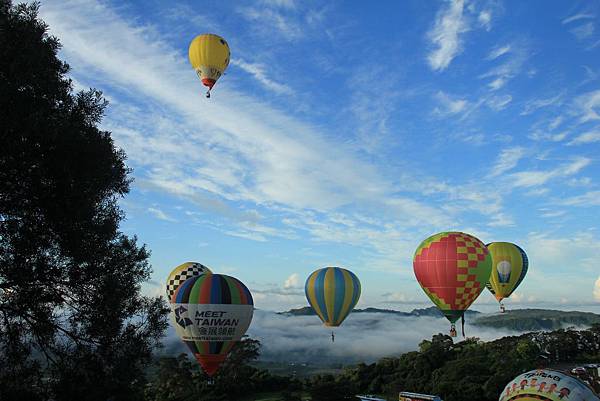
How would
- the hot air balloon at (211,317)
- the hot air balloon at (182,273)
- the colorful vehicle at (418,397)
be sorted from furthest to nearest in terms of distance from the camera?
the hot air balloon at (182,273)
the colorful vehicle at (418,397)
the hot air balloon at (211,317)

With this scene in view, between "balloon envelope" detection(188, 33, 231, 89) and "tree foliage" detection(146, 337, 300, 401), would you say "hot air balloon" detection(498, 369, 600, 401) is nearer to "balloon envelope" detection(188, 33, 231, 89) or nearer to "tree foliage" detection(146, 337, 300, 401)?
"balloon envelope" detection(188, 33, 231, 89)

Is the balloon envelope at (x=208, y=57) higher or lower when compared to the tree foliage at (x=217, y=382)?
higher

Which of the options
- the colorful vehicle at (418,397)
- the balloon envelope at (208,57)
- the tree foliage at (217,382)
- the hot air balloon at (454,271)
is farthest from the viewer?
the tree foliage at (217,382)

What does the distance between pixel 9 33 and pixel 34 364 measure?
8.51m

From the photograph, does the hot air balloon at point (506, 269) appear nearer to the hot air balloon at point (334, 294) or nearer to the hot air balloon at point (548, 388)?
the hot air balloon at point (334, 294)

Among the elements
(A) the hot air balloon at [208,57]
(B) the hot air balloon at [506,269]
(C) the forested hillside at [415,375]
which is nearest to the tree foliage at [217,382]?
(C) the forested hillside at [415,375]

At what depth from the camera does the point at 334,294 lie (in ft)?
166

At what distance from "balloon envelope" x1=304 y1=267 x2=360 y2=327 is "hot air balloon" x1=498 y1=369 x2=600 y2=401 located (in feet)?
109

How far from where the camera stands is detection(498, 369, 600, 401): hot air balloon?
53.2 ft

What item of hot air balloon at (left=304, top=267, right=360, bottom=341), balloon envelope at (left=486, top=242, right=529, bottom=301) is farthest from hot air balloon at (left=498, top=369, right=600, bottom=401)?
balloon envelope at (left=486, top=242, right=529, bottom=301)

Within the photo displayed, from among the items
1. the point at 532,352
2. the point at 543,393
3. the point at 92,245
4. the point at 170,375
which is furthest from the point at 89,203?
the point at 532,352

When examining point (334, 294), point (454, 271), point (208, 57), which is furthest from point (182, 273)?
point (454, 271)

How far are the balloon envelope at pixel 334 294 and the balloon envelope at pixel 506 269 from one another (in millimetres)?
13876

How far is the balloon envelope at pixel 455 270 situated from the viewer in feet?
120
